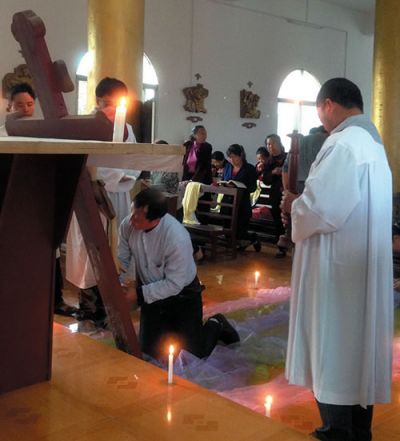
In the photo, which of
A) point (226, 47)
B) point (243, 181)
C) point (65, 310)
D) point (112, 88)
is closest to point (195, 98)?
point (226, 47)

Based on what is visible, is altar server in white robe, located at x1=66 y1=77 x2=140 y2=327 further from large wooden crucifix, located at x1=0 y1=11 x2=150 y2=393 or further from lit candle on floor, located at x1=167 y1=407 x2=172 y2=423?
lit candle on floor, located at x1=167 y1=407 x2=172 y2=423

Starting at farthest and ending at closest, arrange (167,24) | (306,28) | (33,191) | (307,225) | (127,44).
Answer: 1. (306,28)
2. (167,24)
3. (127,44)
4. (307,225)
5. (33,191)

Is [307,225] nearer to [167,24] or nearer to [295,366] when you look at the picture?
[295,366]

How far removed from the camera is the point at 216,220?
8.45 metres

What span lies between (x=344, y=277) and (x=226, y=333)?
5.75 ft

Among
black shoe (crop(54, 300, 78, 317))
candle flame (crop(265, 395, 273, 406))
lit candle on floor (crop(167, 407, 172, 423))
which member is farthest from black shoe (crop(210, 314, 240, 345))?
lit candle on floor (crop(167, 407, 172, 423))

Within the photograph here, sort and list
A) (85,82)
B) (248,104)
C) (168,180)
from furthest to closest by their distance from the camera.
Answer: (248,104) → (85,82) → (168,180)

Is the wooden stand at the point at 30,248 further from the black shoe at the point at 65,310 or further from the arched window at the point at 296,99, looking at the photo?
the arched window at the point at 296,99

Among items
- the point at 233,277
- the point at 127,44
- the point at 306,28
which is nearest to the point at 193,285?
the point at 233,277

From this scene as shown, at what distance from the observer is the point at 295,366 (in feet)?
8.80

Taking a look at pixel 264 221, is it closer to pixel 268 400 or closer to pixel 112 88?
pixel 112 88

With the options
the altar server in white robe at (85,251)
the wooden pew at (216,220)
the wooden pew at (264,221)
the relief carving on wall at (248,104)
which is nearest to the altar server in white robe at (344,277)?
the altar server in white robe at (85,251)

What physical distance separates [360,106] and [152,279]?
68.1 inches

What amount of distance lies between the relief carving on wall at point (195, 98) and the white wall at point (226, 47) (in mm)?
108
